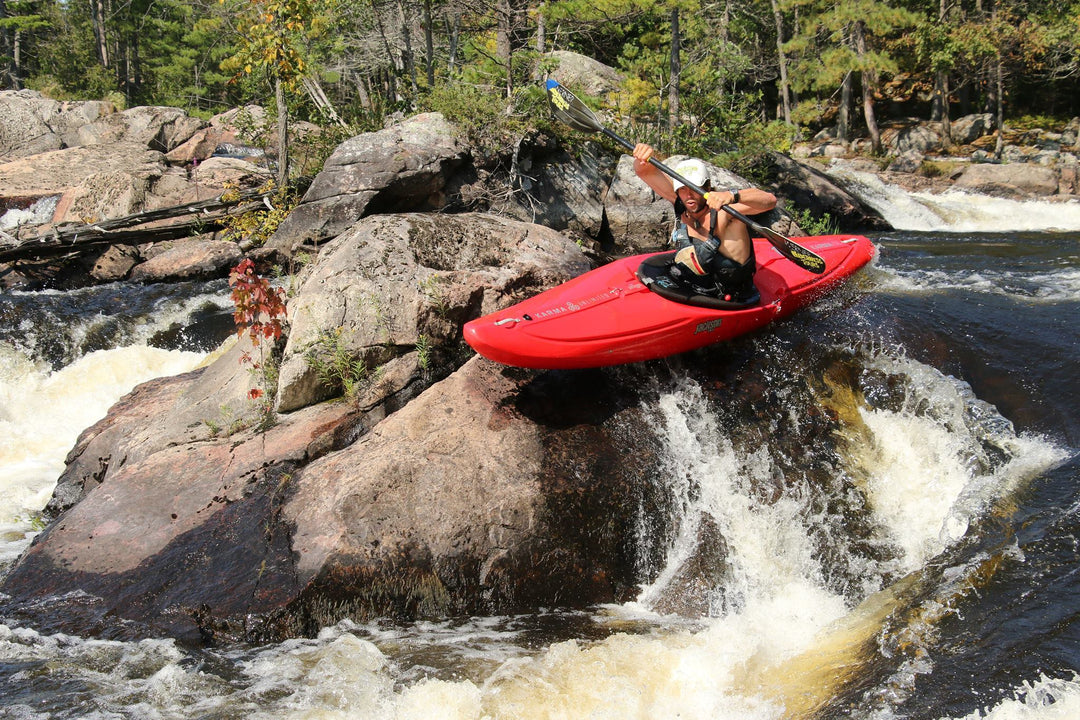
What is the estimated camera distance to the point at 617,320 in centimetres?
454

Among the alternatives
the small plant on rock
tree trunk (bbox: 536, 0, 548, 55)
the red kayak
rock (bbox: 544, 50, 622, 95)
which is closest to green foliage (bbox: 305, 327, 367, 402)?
the small plant on rock

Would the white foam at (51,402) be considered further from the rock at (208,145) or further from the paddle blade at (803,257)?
the rock at (208,145)

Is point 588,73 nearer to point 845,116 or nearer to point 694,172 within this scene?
point 694,172

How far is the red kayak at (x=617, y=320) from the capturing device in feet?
14.0

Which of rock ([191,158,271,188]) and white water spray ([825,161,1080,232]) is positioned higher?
rock ([191,158,271,188])

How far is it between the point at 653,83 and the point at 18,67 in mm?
24131

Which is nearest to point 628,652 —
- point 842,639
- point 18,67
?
point 842,639

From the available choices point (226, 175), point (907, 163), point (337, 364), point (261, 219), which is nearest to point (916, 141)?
point (907, 163)

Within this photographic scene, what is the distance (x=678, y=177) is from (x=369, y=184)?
412 cm

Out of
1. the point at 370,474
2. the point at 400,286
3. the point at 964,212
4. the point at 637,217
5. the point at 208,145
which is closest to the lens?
the point at 370,474

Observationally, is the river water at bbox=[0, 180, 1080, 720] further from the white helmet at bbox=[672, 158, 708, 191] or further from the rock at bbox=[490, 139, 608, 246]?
the rock at bbox=[490, 139, 608, 246]

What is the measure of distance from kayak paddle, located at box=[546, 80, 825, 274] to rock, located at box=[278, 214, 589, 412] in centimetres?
109

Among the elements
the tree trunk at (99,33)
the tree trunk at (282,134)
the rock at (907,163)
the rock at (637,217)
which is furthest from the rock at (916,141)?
the tree trunk at (99,33)

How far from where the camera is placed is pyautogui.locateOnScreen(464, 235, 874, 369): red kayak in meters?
4.26
